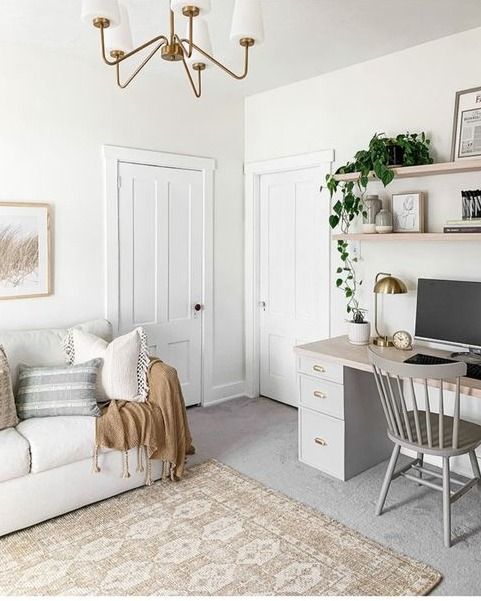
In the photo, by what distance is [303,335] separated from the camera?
4348 millimetres

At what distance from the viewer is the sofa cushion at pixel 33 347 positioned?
10.3ft

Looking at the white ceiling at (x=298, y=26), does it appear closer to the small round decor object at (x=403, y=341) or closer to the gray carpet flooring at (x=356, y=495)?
the small round decor object at (x=403, y=341)

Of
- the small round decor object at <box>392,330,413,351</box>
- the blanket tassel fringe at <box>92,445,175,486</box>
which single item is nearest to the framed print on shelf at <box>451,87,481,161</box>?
the small round decor object at <box>392,330,413,351</box>

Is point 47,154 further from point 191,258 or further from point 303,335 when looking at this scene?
point 303,335

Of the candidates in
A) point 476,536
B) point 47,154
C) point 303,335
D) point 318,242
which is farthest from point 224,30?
point 476,536

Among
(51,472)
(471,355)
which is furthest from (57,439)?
(471,355)

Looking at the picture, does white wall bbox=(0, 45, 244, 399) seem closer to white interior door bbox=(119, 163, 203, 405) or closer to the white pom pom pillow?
white interior door bbox=(119, 163, 203, 405)

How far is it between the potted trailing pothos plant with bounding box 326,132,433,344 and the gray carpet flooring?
896 millimetres

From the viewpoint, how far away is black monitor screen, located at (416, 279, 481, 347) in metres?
3.00

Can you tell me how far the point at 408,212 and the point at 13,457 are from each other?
2599mm

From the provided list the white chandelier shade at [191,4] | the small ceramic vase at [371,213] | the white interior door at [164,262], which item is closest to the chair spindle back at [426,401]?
the small ceramic vase at [371,213]

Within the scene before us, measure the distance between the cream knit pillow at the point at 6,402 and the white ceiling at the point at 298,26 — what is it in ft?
6.19

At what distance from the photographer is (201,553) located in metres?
2.43

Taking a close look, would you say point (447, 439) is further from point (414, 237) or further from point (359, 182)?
point (359, 182)
